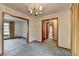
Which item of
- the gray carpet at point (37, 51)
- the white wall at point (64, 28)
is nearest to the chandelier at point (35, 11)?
the white wall at point (64, 28)

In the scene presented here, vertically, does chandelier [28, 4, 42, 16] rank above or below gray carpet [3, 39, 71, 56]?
above

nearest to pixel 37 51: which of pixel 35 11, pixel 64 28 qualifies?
pixel 64 28

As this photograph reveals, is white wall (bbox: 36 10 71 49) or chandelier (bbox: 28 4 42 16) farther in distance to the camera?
chandelier (bbox: 28 4 42 16)

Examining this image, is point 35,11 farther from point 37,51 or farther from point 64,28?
point 37,51

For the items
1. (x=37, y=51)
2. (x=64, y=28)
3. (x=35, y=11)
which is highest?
(x=35, y=11)

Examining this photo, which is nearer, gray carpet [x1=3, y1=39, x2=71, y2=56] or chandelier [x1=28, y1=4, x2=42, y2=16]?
gray carpet [x1=3, y1=39, x2=71, y2=56]

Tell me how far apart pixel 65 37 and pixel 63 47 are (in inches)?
11.3

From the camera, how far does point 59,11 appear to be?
84.9 inches

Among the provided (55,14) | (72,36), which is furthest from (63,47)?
(55,14)

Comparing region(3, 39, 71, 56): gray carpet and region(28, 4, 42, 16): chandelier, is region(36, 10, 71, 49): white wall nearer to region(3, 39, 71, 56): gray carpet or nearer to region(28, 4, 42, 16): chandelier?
region(3, 39, 71, 56): gray carpet

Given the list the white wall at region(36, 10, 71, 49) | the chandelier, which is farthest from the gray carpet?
the chandelier

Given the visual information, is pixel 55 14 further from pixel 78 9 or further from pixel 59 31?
pixel 78 9

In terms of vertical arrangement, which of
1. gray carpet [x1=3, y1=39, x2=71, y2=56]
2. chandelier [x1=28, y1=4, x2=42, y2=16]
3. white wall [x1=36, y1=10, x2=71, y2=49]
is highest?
chandelier [x1=28, y1=4, x2=42, y2=16]

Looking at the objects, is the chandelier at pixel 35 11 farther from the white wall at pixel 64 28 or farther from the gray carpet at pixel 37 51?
the gray carpet at pixel 37 51
